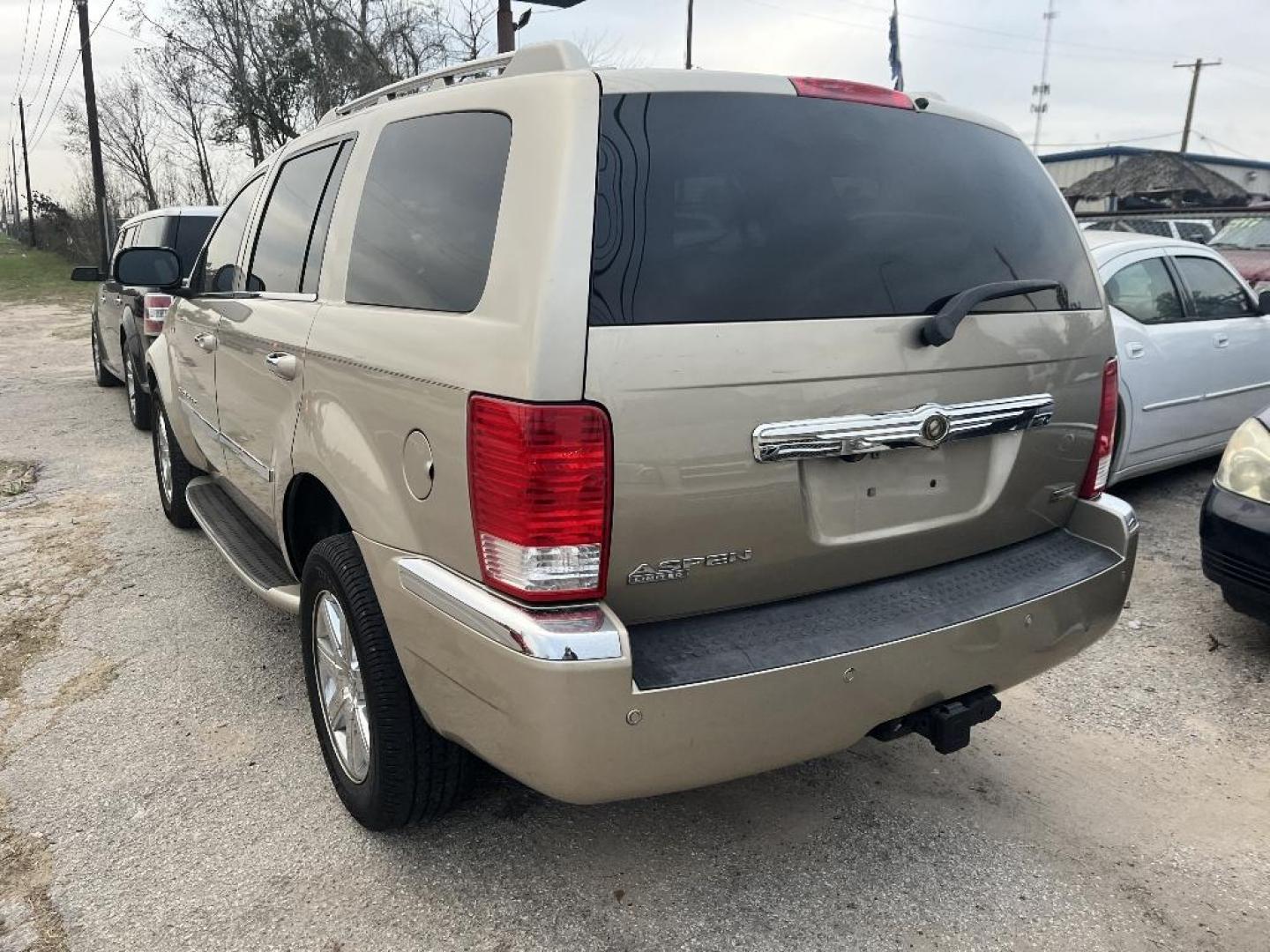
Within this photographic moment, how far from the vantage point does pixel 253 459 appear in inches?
130

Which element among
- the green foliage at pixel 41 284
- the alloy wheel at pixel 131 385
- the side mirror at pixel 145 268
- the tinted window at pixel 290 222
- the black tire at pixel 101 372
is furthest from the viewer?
the green foliage at pixel 41 284

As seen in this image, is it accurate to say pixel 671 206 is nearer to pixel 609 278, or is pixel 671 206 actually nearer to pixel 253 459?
pixel 609 278

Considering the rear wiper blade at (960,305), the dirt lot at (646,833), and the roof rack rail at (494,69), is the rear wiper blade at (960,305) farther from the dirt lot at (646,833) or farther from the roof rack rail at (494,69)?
the dirt lot at (646,833)

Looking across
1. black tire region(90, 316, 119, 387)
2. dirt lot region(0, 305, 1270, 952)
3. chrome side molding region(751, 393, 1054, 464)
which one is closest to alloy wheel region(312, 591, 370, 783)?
dirt lot region(0, 305, 1270, 952)

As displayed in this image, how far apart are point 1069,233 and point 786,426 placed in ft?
4.33

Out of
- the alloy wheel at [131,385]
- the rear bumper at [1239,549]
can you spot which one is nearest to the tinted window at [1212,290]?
the rear bumper at [1239,549]

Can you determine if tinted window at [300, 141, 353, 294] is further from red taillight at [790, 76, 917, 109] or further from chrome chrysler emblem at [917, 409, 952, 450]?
chrome chrysler emblem at [917, 409, 952, 450]

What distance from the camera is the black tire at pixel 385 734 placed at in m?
2.35

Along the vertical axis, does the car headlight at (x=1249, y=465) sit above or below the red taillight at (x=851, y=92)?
below

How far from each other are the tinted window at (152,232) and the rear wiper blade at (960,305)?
24.0 feet

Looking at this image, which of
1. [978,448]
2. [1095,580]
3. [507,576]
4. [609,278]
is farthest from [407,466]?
[1095,580]

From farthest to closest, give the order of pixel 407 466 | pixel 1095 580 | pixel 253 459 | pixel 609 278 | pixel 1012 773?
pixel 253 459 → pixel 1012 773 → pixel 1095 580 → pixel 407 466 → pixel 609 278

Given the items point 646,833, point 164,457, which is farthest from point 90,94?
point 646,833

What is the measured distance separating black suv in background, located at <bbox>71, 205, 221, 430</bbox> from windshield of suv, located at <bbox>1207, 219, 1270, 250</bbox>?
12712 mm
